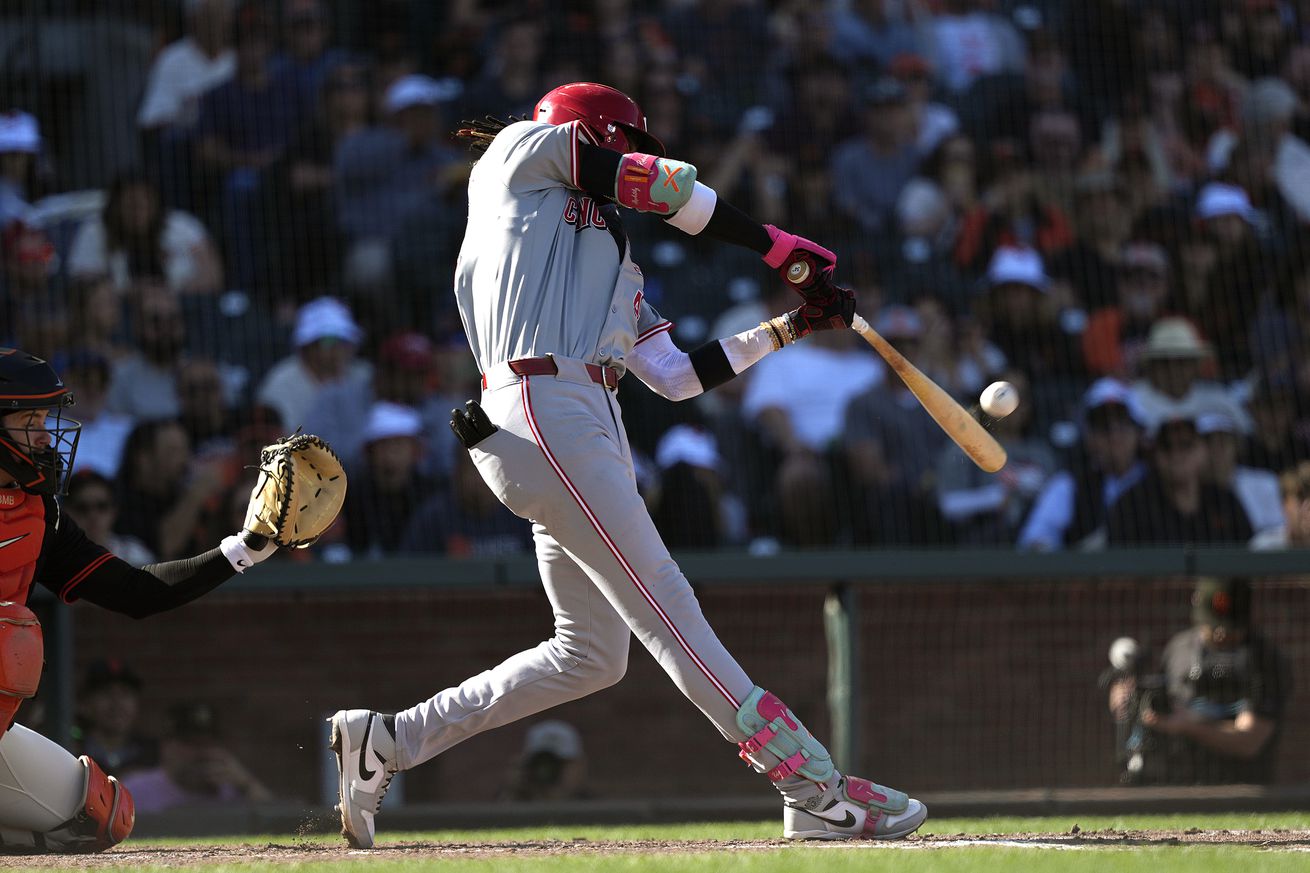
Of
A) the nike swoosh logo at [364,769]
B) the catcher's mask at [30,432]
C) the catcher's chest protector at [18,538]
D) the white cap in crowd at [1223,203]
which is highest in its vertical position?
the white cap in crowd at [1223,203]

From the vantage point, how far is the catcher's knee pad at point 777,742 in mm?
4352

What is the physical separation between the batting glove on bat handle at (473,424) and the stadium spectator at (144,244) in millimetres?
4626

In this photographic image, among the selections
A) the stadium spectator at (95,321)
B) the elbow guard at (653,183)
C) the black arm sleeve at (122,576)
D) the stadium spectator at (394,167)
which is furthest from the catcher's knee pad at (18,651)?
the stadium spectator at (394,167)

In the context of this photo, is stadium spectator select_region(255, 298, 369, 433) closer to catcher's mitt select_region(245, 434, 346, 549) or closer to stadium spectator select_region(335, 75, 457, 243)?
stadium spectator select_region(335, 75, 457, 243)

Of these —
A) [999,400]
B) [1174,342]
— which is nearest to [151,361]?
[999,400]

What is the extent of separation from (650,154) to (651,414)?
13.1ft

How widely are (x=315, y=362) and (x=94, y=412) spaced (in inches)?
40.2

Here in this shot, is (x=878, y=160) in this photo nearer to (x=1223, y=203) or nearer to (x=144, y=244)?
(x=1223, y=203)

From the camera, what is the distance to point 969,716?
28.0 ft

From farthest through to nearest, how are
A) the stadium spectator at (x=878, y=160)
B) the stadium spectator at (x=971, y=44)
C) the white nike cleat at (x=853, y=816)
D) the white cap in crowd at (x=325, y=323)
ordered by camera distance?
the stadium spectator at (x=971, y=44), the stadium spectator at (x=878, y=160), the white cap in crowd at (x=325, y=323), the white nike cleat at (x=853, y=816)

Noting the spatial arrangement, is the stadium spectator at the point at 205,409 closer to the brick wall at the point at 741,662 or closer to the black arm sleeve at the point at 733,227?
the brick wall at the point at 741,662

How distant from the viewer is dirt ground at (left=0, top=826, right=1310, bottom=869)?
4.32 metres

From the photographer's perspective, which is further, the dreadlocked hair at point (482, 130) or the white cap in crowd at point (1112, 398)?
the white cap in crowd at point (1112, 398)

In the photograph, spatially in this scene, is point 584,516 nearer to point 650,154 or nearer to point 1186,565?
point 650,154
